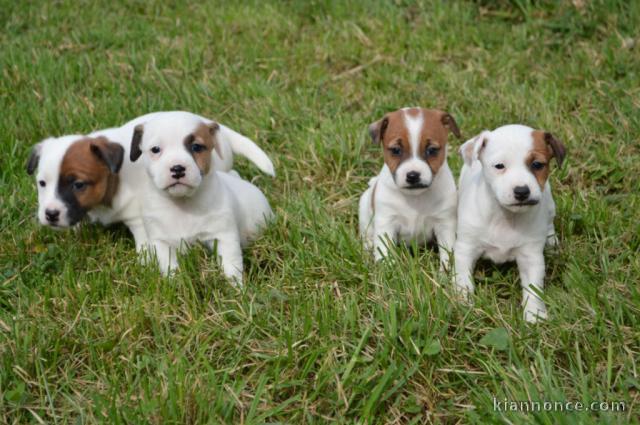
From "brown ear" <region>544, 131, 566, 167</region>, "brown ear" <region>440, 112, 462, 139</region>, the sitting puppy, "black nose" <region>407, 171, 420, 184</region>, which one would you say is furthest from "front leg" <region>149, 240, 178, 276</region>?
"brown ear" <region>544, 131, 566, 167</region>

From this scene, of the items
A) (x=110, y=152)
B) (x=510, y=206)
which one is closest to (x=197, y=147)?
(x=110, y=152)

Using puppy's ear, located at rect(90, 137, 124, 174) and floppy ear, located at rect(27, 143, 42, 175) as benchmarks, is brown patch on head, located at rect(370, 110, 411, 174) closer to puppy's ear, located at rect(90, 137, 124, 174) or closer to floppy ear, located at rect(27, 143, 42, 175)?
puppy's ear, located at rect(90, 137, 124, 174)

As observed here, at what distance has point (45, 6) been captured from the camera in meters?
9.87

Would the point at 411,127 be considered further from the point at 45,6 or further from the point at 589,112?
the point at 45,6

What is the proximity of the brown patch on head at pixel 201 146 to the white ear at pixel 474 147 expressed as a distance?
1.74 metres

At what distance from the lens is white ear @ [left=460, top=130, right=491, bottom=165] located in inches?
185

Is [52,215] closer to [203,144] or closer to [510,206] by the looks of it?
[203,144]

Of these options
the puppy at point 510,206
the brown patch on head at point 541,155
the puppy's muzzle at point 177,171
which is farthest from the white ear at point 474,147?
the puppy's muzzle at point 177,171

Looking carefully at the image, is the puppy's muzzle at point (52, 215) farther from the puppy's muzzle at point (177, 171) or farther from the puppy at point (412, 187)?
the puppy at point (412, 187)

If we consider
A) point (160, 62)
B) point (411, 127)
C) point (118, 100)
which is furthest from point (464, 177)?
point (160, 62)

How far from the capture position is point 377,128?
5.02 meters

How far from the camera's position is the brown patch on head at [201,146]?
4984 mm

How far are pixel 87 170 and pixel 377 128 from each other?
2103 mm

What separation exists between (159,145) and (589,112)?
415cm
